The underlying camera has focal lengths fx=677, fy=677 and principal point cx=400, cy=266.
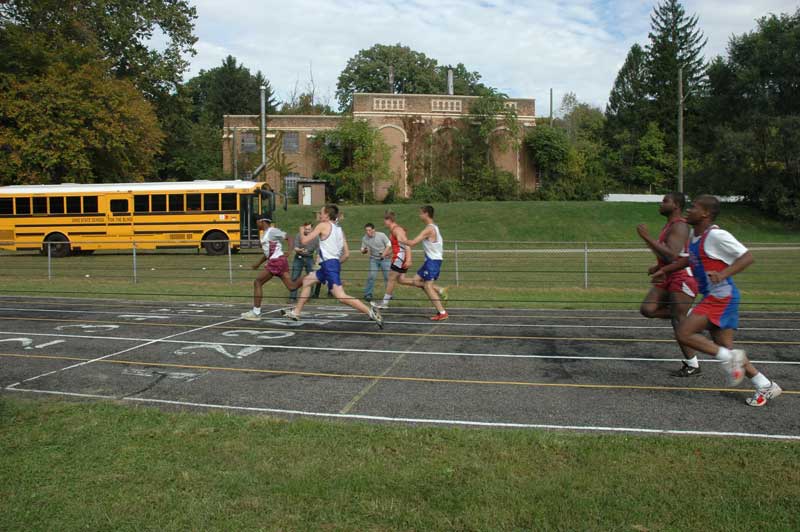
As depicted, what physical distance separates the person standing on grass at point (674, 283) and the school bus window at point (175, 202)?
2444 centimetres

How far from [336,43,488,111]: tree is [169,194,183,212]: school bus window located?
5715 cm

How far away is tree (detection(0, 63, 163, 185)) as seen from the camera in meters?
33.2

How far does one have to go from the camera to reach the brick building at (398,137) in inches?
2029

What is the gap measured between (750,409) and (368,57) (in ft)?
277

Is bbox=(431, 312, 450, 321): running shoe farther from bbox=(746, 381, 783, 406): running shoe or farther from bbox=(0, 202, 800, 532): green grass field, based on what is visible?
bbox=(0, 202, 800, 532): green grass field

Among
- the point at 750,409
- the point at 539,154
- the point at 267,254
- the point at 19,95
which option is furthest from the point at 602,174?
the point at 750,409

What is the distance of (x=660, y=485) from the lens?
457 cm

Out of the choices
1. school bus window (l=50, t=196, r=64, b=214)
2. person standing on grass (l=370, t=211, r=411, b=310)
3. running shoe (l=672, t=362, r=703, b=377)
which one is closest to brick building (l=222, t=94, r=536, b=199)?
school bus window (l=50, t=196, r=64, b=214)

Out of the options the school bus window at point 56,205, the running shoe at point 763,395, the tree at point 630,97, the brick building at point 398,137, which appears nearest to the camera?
the running shoe at point 763,395

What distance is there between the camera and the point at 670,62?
7150 cm

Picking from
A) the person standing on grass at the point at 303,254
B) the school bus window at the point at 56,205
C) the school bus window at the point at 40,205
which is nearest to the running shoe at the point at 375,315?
the person standing on grass at the point at 303,254

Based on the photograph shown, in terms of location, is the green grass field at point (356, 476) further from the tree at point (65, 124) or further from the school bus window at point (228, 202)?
the tree at point (65, 124)

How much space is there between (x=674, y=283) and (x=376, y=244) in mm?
8291

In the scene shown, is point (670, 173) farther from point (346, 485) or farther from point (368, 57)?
point (346, 485)
